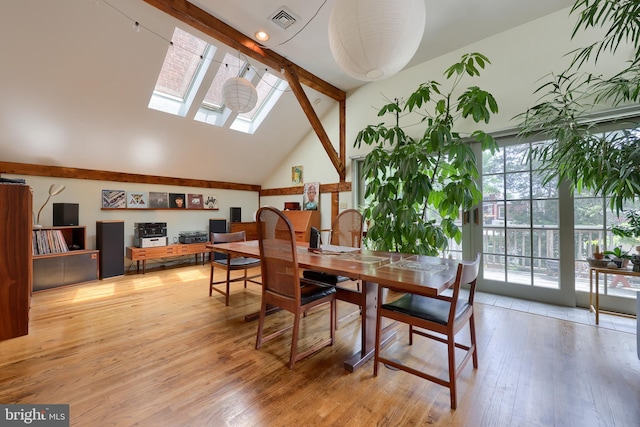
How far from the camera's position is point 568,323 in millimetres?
2510

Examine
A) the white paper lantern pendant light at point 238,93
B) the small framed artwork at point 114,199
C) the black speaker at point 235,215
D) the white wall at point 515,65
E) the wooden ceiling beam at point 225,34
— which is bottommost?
the black speaker at point 235,215

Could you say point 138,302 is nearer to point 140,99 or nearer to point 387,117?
point 140,99

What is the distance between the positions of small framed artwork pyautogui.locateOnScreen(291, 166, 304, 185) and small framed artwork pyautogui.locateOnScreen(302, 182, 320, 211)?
0.23m

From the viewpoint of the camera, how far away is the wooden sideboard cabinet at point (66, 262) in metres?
3.46

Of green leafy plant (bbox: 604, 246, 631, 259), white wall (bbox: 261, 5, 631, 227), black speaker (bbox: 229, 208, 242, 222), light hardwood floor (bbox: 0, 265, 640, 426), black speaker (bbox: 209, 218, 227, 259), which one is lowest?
light hardwood floor (bbox: 0, 265, 640, 426)

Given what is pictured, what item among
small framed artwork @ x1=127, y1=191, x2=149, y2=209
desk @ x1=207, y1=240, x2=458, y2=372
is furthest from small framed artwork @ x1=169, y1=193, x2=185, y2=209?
desk @ x1=207, y1=240, x2=458, y2=372

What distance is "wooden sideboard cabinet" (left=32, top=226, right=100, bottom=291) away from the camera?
11.4ft

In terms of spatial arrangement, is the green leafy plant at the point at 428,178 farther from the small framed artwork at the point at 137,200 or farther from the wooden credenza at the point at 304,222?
the small framed artwork at the point at 137,200

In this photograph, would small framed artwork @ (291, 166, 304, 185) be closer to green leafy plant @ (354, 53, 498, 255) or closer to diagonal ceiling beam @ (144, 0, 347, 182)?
diagonal ceiling beam @ (144, 0, 347, 182)

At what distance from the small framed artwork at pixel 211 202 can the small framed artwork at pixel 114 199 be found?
144 centimetres

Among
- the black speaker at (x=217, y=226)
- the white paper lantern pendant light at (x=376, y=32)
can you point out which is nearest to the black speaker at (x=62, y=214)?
the black speaker at (x=217, y=226)

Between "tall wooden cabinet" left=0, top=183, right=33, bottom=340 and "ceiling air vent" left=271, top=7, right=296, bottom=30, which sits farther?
"ceiling air vent" left=271, top=7, right=296, bottom=30

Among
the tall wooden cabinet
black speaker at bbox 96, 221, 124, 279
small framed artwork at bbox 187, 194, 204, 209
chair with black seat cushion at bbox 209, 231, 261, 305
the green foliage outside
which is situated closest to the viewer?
the green foliage outside

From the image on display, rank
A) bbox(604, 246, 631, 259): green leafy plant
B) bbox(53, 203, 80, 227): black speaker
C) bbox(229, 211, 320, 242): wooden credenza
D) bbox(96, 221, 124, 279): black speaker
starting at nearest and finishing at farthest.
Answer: bbox(604, 246, 631, 259): green leafy plant < bbox(53, 203, 80, 227): black speaker < bbox(96, 221, 124, 279): black speaker < bbox(229, 211, 320, 242): wooden credenza
